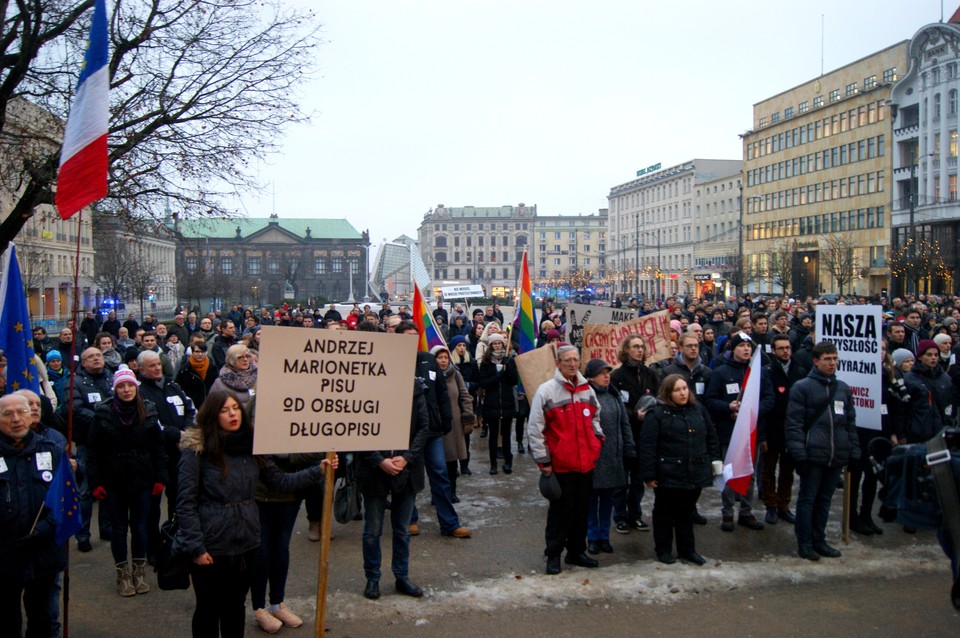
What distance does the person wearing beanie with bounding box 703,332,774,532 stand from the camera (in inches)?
323

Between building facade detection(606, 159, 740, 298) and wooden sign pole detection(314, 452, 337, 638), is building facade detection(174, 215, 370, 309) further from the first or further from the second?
wooden sign pole detection(314, 452, 337, 638)

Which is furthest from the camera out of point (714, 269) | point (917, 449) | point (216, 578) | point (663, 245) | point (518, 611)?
point (663, 245)

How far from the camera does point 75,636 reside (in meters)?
5.68

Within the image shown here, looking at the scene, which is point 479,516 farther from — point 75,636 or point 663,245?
point 663,245

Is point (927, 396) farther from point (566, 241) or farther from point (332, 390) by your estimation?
point (566, 241)

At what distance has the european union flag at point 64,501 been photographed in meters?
4.90

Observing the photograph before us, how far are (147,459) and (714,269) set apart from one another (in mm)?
89131

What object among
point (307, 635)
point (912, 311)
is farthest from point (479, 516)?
point (912, 311)

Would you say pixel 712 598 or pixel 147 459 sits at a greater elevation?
pixel 147 459

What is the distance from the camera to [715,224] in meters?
94.5

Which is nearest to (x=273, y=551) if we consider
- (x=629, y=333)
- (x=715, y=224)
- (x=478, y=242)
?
(x=629, y=333)

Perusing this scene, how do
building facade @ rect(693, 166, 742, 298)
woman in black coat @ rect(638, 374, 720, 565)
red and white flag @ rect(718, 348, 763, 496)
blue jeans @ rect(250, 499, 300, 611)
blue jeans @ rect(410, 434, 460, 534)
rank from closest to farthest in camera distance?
blue jeans @ rect(250, 499, 300, 611)
woman in black coat @ rect(638, 374, 720, 565)
red and white flag @ rect(718, 348, 763, 496)
blue jeans @ rect(410, 434, 460, 534)
building facade @ rect(693, 166, 742, 298)

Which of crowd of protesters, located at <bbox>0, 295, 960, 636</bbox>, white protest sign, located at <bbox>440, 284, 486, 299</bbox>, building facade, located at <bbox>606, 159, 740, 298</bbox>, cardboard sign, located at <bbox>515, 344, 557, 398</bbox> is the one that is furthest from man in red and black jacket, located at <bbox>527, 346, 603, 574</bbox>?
building facade, located at <bbox>606, 159, 740, 298</bbox>

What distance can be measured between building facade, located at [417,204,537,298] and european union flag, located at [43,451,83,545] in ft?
570
